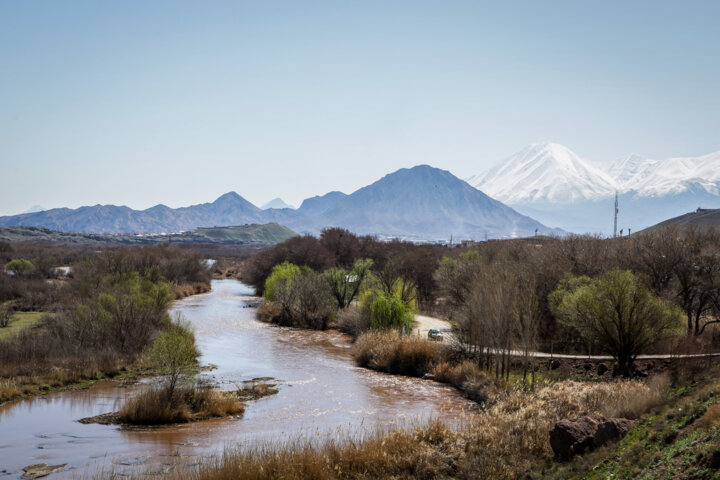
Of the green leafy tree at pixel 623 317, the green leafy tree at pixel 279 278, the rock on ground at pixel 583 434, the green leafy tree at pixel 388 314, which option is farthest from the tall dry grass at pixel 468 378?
the green leafy tree at pixel 279 278

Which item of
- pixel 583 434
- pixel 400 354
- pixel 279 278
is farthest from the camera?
pixel 279 278

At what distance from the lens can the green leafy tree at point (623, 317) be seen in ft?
105

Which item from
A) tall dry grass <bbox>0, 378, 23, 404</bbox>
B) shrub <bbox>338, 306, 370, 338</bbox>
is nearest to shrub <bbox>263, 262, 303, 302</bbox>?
shrub <bbox>338, 306, 370, 338</bbox>

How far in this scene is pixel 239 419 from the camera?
27.0 metres

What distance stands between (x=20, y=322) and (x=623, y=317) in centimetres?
4955

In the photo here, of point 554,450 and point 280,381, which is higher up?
point 554,450

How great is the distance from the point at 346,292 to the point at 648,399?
145 ft

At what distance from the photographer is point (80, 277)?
63.2m

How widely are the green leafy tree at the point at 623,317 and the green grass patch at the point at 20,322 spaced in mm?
40549

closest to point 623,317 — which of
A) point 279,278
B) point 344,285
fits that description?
point 344,285

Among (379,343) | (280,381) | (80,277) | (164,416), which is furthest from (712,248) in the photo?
(80,277)

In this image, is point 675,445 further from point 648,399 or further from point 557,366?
point 557,366

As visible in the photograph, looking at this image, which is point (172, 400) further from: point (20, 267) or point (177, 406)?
point (20, 267)

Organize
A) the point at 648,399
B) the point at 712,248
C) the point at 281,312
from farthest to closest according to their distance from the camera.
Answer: the point at 281,312 → the point at 712,248 → the point at 648,399
